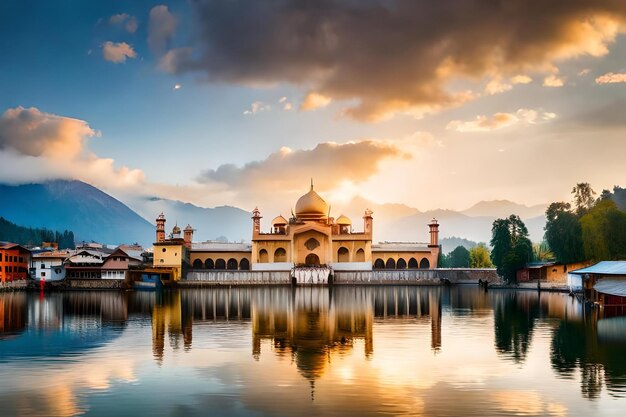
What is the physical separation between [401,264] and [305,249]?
1277cm

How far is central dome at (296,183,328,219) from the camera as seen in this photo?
80250mm

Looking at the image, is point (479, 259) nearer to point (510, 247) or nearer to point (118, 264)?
point (510, 247)

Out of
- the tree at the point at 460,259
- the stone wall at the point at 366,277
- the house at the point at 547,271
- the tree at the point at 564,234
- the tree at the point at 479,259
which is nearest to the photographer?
the tree at the point at 564,234

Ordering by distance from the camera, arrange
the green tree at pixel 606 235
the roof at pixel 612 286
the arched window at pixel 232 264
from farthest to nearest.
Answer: the arched window at pixel 232 264 → the green tree at pixel 606 235 → the roof at pixel 612 286

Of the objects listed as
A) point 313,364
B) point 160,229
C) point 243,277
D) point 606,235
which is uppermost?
point 160,229

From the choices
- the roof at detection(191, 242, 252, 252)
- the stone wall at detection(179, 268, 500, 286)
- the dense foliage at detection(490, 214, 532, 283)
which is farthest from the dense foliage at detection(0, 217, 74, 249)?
the dense foliage at detection(490, 214, 532, 283)

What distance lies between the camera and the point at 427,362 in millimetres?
19672

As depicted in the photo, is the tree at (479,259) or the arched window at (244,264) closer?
the arched window at (244,264)

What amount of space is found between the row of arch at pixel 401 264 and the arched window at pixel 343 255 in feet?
16.7

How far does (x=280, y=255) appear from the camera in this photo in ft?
249

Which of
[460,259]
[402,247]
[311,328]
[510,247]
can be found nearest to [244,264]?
[402,247]

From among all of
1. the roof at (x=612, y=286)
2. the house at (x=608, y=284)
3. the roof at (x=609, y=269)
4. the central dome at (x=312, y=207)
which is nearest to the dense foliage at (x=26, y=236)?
the central dome at (x=312, y=207)

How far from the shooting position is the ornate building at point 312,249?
246 ft

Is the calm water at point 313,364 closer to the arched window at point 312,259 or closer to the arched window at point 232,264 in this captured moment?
the arched window at point 312,259
